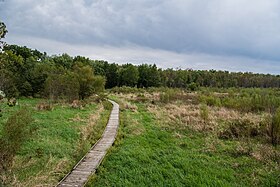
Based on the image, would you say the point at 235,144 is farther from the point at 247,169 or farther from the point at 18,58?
the point at 18,58

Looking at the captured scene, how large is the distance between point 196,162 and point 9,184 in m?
6.55

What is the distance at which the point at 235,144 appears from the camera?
43.0ft

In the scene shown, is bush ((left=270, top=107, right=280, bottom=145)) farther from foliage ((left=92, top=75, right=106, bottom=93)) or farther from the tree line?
foliage ((left=92, top=75, right=106, bottom=93))

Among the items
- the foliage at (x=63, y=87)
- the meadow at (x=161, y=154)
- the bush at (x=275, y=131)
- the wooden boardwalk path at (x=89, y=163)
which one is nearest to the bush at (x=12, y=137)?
the meadow at (x=161, y=154)

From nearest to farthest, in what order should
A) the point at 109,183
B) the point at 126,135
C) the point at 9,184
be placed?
1. the point at 9,184
2. the point at 109,183
3. the point at 126,135

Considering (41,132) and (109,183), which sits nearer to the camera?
(109,183)

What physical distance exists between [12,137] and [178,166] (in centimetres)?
583

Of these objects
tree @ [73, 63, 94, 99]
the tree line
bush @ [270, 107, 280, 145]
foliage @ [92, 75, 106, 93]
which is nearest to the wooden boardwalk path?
the tree line

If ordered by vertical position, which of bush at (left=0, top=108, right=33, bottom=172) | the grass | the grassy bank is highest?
bush at (left=0, top=108, right=33, bottom=172)

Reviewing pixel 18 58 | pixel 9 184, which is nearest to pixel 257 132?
pixel 9 184

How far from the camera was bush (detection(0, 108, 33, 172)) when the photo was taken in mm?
7648

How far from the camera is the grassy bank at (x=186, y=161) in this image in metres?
8.65

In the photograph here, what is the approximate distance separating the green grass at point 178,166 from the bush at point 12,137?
2.47 meters

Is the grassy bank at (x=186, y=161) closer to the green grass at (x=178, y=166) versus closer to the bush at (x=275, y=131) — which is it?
the green grass at (x=178, y=166)
